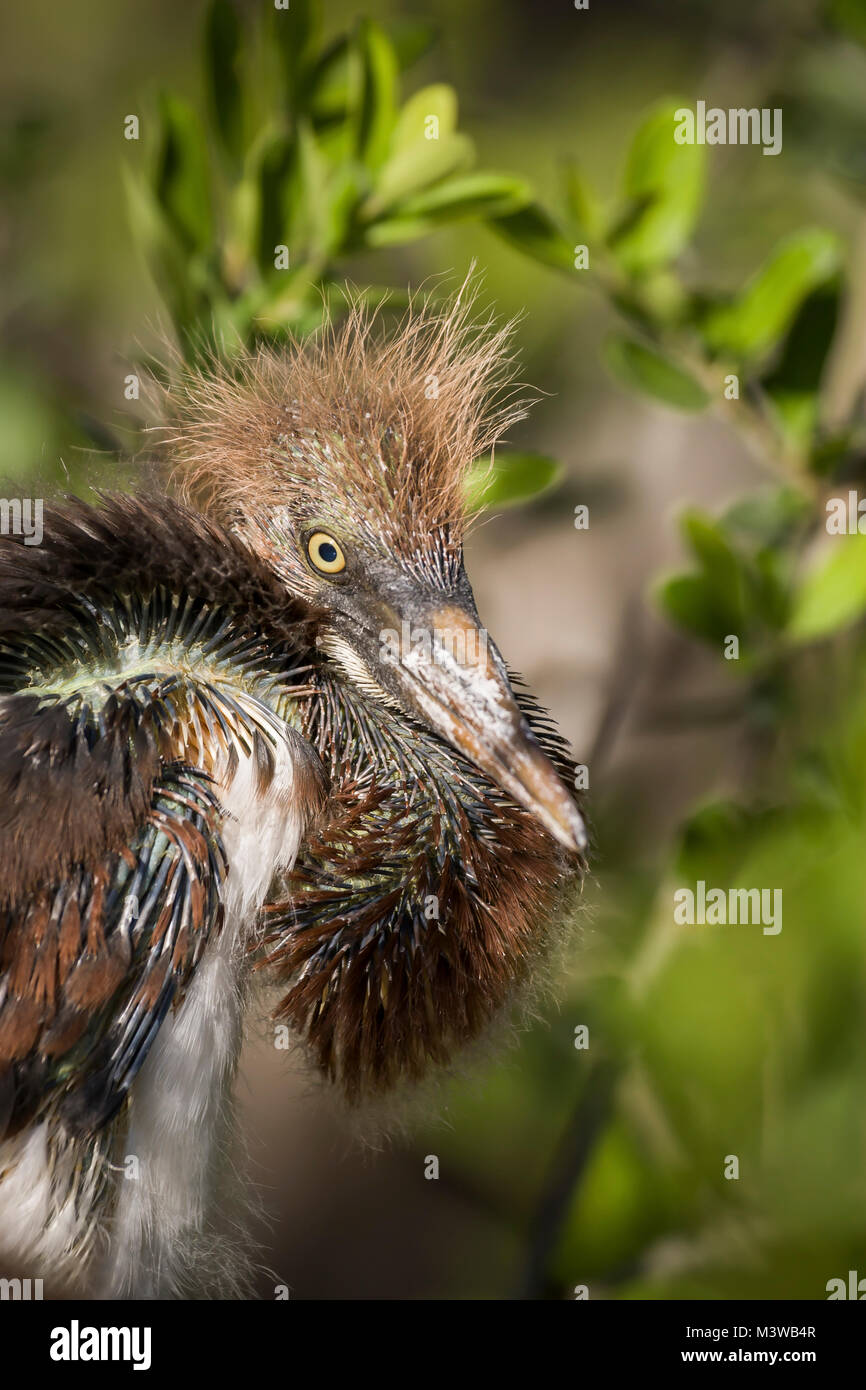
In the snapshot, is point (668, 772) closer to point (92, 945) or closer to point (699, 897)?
point (699, 897)

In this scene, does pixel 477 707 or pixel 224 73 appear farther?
pixel 224 73

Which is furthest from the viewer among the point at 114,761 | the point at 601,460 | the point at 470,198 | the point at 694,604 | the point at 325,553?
the point at 601,460

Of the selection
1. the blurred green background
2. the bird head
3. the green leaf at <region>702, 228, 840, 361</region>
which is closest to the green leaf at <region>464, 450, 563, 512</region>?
the blurred green background

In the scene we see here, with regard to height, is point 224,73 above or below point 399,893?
above

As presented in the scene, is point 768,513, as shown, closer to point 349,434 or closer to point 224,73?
point 349,434

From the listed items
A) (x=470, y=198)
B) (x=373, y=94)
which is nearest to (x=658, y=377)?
(x=470, y=198)

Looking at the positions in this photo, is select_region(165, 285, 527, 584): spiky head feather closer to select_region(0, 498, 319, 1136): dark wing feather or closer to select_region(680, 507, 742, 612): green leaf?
select_region(0, 498, 319, 1136): dark wing feather

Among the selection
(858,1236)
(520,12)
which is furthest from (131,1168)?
(520,12)
